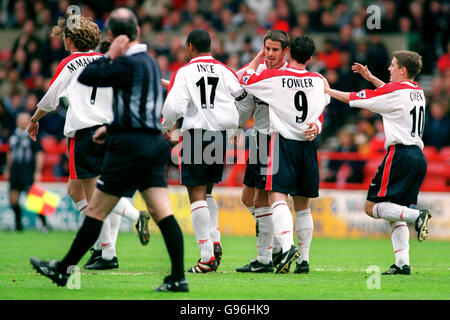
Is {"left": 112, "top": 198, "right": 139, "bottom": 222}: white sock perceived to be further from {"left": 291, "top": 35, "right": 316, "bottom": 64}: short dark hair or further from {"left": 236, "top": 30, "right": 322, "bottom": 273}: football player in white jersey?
{"left": 291, "top": 35, "right": 316, "bottom": 64}: short dark hair

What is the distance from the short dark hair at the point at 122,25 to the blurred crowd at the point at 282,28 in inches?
409

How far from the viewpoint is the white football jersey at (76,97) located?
8.45 m

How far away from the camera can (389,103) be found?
8711 mm

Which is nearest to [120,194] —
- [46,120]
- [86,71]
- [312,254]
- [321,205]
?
[86,71]

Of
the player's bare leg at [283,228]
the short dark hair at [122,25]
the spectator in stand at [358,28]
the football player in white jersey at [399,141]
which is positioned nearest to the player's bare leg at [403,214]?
the football player in white jersey at [399,141]

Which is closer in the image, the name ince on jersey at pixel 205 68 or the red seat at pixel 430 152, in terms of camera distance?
the name ince on jersey at pixel 205 68

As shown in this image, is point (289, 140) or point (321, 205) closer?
point (289, 140)

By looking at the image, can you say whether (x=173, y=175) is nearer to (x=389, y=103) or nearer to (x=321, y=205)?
(x=321, y=205)

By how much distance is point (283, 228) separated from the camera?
8.27 m

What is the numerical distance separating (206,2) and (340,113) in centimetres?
594

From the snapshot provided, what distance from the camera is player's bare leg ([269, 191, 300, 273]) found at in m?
8.03

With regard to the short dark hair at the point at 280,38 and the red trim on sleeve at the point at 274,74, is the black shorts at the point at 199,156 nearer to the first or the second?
the red trim on sleeve at the point at 274,74

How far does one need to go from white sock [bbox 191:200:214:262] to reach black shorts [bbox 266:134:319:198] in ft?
2.43

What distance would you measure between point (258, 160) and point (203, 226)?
101 centimetres
